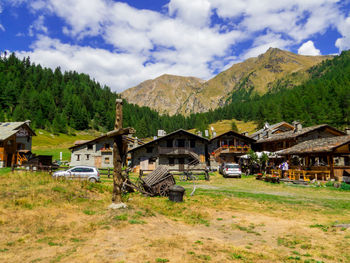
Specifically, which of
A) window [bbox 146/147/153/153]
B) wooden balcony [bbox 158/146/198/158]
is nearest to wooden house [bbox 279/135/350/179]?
wooden balcony [bbox 158/146/198/158]

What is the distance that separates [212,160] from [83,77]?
170531 millimetres

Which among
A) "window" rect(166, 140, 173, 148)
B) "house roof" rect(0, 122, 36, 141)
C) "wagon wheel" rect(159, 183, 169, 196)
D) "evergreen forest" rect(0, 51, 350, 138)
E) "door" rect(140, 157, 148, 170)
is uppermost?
"evergreen forest" rect(0, 51, 350, 138)

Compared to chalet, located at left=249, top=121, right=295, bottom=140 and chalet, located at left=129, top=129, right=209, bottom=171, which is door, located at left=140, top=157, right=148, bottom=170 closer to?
chalet, located at left=129, top=129, right=209, bottom=171

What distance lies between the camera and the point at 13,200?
11.1 meters

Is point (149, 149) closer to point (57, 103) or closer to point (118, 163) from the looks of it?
point (118, 163)

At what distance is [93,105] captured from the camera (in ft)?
471

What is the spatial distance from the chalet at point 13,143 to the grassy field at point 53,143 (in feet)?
58.3

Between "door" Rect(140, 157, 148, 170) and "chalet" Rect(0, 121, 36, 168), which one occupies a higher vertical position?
"chalet" Rect(0, 121, 36, 168)

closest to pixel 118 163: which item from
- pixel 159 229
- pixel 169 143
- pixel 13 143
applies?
pixel 159 229

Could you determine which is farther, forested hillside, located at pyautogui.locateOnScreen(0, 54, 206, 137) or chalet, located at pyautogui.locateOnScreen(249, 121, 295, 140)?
forested hillside, located at pyautogui.locateOnScreen(0, 54, 206, 137)

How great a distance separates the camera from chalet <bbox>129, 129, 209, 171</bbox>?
41.5 m

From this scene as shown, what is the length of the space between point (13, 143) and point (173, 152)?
27299mm

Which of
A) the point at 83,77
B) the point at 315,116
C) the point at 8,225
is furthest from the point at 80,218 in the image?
the point at 83,77

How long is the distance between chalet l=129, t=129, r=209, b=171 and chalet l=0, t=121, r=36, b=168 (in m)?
19.1
